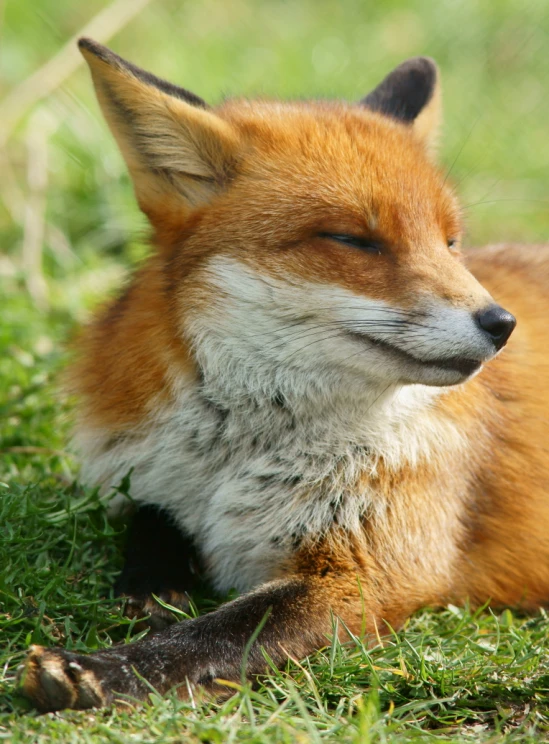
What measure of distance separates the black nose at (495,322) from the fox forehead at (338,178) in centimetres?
46

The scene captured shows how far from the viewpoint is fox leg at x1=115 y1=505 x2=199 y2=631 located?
12.3 ft

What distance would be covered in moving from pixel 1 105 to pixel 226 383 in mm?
5637

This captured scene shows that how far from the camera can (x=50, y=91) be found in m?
8.14

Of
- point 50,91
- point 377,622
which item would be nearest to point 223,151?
point 377,622

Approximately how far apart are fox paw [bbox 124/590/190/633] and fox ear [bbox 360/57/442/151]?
8.73 feet

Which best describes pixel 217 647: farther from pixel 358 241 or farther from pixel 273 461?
pixel 358 241

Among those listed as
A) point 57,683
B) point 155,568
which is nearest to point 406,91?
point 155,568

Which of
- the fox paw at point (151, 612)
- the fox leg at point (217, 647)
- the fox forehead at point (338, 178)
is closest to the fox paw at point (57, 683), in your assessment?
the fox leg at point (217, 647)

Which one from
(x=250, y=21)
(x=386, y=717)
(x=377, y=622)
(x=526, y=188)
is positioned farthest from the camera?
(x=250, y=21)

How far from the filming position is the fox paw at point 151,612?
146 inches

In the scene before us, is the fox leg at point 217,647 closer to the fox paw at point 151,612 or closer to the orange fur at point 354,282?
the orange fur at point 354,282

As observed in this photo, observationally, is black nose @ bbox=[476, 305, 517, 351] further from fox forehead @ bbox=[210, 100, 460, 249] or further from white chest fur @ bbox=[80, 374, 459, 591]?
white chest fur @ bbox=[80, 374, 459, 591]

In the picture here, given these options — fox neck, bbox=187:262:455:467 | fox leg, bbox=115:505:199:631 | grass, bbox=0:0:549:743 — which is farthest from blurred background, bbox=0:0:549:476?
fox neck, bbox=187:262:455:467

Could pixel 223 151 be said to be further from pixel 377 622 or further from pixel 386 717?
pixel 386 717
